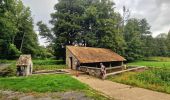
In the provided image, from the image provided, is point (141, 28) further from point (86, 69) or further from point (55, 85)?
point (55, 85)

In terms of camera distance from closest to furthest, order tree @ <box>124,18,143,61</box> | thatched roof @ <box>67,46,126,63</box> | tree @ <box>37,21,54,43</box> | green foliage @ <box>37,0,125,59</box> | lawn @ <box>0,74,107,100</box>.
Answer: lawn @ <box>0,74,107,100</box> < thatched roof @ <box>67,46,126,63</box> < green foliage @ <box>37,0,125,59</box> < tree @ <box>37,21,54,43</box> < tree @ <box>124,18,143,61</box>

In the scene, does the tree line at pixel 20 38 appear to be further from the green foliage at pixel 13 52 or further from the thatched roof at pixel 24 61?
the thatched roof at pixel 24 61

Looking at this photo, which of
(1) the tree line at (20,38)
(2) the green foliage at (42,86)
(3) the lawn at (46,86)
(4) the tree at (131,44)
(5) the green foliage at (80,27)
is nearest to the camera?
(3) the lawn at (46,86)

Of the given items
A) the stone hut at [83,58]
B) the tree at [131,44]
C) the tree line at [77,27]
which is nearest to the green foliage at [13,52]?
the tree line at [77,27]

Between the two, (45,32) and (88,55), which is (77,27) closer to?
(45,32)

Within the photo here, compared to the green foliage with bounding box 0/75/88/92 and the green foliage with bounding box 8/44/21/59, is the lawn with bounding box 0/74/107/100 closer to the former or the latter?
the green foliage with bounding box 0/75/88/92

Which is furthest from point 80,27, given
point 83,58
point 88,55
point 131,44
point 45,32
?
point 131,44

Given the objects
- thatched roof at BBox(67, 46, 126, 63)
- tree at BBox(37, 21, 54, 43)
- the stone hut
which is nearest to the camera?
the stone hut

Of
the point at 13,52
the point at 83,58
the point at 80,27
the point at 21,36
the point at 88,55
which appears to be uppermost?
the point at 80,27

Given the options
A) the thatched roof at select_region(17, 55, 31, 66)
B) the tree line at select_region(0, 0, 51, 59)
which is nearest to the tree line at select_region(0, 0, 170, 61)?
the tree line at select_region(0, 0, 51, 59)

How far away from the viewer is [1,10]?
31.0 meters

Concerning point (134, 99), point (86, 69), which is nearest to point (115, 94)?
point (134, 99)

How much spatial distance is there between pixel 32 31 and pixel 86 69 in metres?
29.9

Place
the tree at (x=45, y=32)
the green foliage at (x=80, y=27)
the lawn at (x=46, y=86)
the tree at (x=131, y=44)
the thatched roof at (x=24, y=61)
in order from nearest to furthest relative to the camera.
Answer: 1. the lawn at (x=46, y=86)
2. the thatched roof at (x=24, y=61)
3. the green foliage at (x=80, y=27)
4. the tree at (x=45, y=32)
5. the tree at (x=131, y=44)
